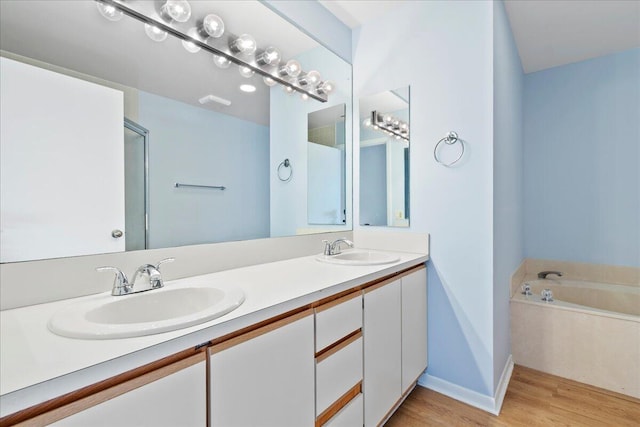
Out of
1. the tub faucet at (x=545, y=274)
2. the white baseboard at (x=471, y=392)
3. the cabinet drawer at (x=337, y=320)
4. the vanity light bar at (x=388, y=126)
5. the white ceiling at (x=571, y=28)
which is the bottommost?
the white baseboard at (x=471, y=392)

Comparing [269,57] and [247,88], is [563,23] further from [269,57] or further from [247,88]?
[247,88]

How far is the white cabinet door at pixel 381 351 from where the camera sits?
1330 millimetres

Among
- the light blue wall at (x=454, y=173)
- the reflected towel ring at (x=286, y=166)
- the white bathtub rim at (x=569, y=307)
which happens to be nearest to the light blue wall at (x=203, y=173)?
the reflected towel ring at (x=286, y=166)

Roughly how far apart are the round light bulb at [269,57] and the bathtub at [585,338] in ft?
7.74

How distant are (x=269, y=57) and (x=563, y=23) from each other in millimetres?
2193

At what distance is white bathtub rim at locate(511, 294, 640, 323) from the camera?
6.19ft

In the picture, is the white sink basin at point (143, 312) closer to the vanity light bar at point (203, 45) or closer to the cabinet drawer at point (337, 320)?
the cabinet drawer at point (337, 320)

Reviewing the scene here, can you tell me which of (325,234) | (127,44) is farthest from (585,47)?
(127,44)

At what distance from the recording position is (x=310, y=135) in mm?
2016

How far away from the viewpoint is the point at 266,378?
0.87 m

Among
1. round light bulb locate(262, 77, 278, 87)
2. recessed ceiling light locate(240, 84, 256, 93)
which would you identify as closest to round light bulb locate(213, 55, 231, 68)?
recessed ceiling light locate(240, 84, 256, 93)

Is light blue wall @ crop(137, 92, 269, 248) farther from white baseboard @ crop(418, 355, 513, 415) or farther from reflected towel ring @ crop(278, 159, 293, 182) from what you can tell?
white baseboard @ crop(418, 355, 513, 415)

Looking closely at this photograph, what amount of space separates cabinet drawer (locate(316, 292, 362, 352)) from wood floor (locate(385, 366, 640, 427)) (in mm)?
791

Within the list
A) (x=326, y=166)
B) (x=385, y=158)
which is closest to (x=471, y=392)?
(x=385, y=158)
